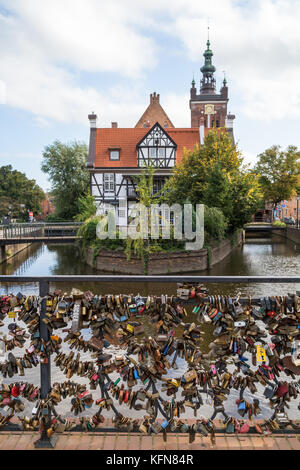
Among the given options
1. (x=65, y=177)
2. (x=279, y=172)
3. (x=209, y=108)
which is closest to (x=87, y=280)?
(x=65, y=177)

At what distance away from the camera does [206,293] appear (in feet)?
7.36

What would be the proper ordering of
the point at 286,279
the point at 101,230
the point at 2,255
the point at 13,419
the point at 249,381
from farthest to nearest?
the point at 2,255 → the point at 101,230 → the point at 13,419 → the point at 249,381 → the point at 286,279

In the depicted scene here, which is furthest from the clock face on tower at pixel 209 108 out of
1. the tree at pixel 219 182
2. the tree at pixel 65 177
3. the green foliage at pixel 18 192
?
the green foliage at pixel 18 192

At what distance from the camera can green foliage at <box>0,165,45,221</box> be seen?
6278 centimetres

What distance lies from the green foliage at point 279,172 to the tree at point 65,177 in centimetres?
2382

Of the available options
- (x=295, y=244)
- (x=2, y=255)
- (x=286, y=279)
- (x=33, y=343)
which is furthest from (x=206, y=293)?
(x=295, y=244)

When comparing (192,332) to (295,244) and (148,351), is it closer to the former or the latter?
(148,351)

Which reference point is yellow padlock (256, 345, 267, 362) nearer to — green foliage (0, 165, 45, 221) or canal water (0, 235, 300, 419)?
canal water (0, 235, 300, 419)

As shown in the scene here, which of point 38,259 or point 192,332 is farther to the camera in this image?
point 38,259

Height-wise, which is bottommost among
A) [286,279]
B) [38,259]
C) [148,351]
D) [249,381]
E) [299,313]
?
[38,259]

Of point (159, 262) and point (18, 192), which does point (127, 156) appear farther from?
point (18, 192)

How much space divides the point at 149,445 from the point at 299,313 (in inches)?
50.4

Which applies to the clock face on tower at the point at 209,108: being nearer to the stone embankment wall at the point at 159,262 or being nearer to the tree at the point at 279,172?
the tree at the point at 279,172

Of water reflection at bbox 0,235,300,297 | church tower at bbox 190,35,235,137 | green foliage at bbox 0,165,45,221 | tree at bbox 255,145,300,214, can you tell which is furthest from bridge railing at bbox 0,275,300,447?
green foliage at bbox 0,165,45,221
